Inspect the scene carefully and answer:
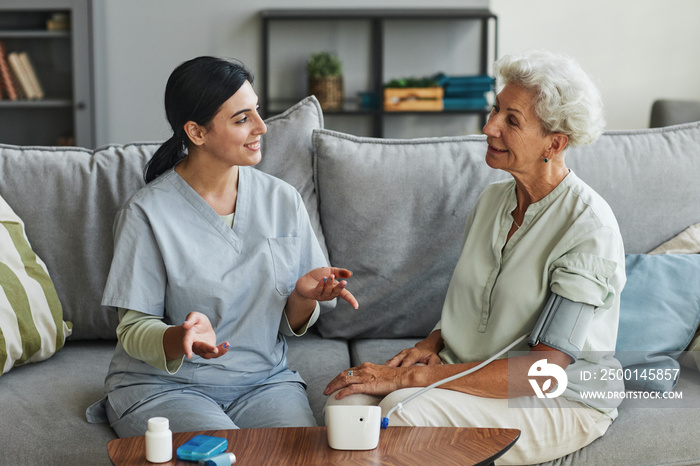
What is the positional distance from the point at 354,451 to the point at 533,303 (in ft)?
1.64

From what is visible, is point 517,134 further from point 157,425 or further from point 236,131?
point 157,425

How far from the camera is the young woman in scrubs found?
139cm

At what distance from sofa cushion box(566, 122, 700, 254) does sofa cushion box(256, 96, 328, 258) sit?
2.18 feet

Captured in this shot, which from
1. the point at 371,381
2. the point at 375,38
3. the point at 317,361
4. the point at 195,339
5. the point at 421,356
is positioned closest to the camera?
the point at 195,339

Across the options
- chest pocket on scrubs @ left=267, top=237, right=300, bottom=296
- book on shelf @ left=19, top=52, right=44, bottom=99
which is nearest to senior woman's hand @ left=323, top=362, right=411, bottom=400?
chest pocket on scrubs @ left=267, top=237, right=300, bottom=296

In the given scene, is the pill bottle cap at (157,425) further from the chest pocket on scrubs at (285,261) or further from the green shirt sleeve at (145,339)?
the chest pocket on scrubs at (285,261)

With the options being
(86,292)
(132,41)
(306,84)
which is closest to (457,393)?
(86,292)

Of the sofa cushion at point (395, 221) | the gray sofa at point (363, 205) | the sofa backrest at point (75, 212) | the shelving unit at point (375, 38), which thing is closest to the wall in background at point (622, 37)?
the shelving unit at point (375, 38)

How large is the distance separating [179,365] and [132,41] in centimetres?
340

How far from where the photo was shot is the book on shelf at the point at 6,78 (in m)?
3.89

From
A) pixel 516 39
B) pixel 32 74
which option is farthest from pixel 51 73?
pixel 516 39

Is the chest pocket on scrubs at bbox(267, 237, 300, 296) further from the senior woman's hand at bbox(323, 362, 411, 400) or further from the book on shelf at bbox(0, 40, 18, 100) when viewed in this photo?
the book on shelf at bbox(0, 40, 18, 100)

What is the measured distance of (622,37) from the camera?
4301 mm

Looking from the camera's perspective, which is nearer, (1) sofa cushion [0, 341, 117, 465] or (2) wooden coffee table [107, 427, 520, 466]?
(2) wooden coffee table [107, 427, 520, 466]
